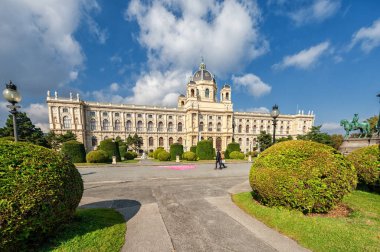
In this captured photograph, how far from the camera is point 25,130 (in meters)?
29.1

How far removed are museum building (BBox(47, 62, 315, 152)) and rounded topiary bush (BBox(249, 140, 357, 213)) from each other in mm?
49492

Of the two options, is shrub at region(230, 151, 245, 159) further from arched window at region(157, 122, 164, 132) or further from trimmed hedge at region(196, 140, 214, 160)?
arched window at region(157, 122, 164, 132)

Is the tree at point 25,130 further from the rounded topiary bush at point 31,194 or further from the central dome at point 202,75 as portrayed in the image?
the central dome at point 202,75

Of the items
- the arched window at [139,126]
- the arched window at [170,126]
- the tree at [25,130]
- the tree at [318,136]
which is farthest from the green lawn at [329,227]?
the arched window at [170,126]

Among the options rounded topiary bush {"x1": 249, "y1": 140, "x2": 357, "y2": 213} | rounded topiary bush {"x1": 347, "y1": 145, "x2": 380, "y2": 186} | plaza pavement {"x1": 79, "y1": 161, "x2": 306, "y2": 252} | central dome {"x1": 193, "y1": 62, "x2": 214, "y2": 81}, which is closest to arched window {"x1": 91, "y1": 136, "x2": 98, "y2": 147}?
central dome {"x1": 193, "y1": 62, "x2": 214, "y2": 81}

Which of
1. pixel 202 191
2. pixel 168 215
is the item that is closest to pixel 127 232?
pixel 168 215

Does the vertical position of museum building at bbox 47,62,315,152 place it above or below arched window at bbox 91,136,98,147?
above

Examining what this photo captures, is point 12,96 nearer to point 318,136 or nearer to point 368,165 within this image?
point 368,165

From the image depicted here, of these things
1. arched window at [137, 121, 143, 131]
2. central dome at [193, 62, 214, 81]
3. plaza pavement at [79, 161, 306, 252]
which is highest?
central dome at [193, 62, 214, 81]

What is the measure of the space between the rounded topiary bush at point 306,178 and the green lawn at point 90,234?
4.18 metres

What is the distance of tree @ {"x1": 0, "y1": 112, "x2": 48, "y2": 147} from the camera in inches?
1099

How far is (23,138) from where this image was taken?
27875 millimetres

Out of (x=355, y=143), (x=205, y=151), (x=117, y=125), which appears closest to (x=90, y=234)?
(x=205, y=151)

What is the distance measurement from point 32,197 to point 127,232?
2068mm
